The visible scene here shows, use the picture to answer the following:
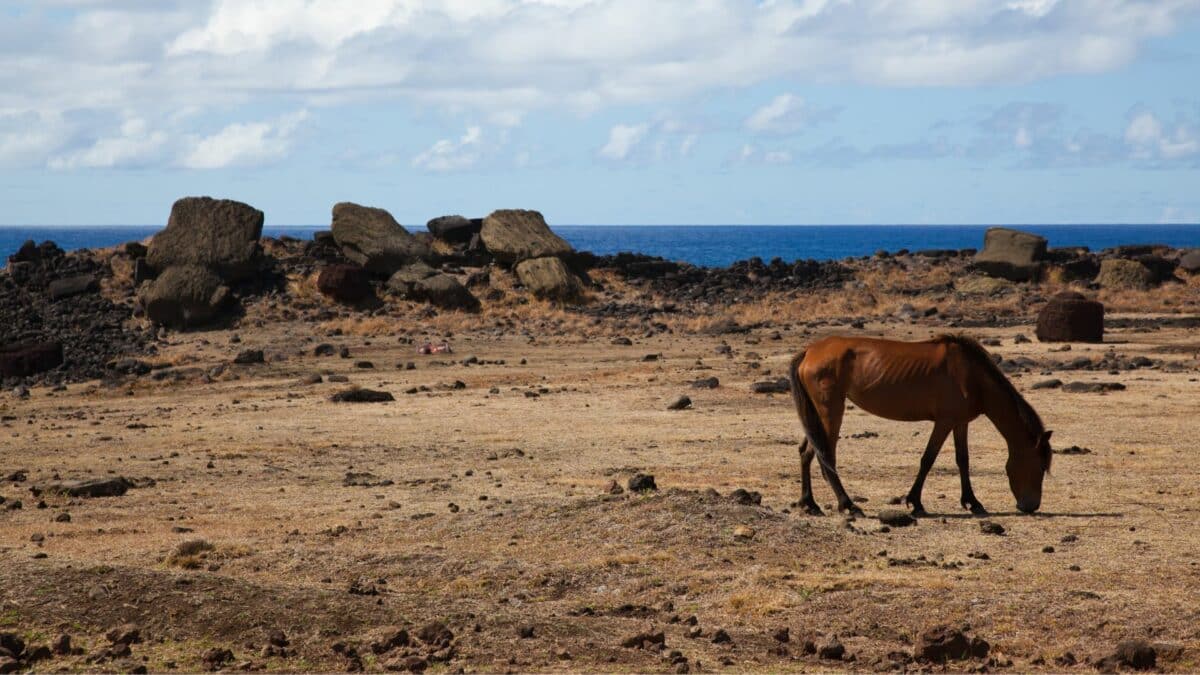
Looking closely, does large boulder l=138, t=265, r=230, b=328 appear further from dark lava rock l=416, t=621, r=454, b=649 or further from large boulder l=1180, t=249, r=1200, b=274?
large boulder l=1180, t=249, r=1200, b=274

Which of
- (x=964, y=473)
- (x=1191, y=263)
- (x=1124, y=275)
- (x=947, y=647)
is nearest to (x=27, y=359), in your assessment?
(x=964, y=473)

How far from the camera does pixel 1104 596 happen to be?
11180 mm

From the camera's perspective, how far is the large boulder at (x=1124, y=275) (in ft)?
168

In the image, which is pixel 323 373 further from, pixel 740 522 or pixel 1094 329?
pixel 740 522

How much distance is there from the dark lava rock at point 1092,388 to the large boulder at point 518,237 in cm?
2442

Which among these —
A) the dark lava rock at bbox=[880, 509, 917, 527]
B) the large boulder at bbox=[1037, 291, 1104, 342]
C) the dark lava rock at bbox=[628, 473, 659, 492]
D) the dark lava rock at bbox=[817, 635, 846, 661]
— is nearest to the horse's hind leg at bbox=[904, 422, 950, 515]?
the dark lava rock at bbox=[880, 509, 917, 527]

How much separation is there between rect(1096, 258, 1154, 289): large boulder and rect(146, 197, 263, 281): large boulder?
96.4 feet

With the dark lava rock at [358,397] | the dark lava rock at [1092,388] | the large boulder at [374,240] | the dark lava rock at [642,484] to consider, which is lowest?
the dark lava rock at [358,397]

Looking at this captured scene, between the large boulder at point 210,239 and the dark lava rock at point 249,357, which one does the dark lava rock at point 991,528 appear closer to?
the dark lava rock at point 249,357

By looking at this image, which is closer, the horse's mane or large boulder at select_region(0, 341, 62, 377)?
the horse's mane

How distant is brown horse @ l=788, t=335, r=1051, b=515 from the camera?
15.0 meters

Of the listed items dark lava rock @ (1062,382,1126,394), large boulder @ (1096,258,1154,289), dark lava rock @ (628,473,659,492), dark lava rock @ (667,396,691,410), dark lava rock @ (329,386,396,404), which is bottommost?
dark lava rock @ (329,386,396,404)

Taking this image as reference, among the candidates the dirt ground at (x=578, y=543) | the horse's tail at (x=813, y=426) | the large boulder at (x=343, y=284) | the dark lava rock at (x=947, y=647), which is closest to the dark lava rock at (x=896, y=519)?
the dirt ground at (x=578, y=543)

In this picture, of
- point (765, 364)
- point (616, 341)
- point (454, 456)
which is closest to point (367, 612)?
point (454, 456)
